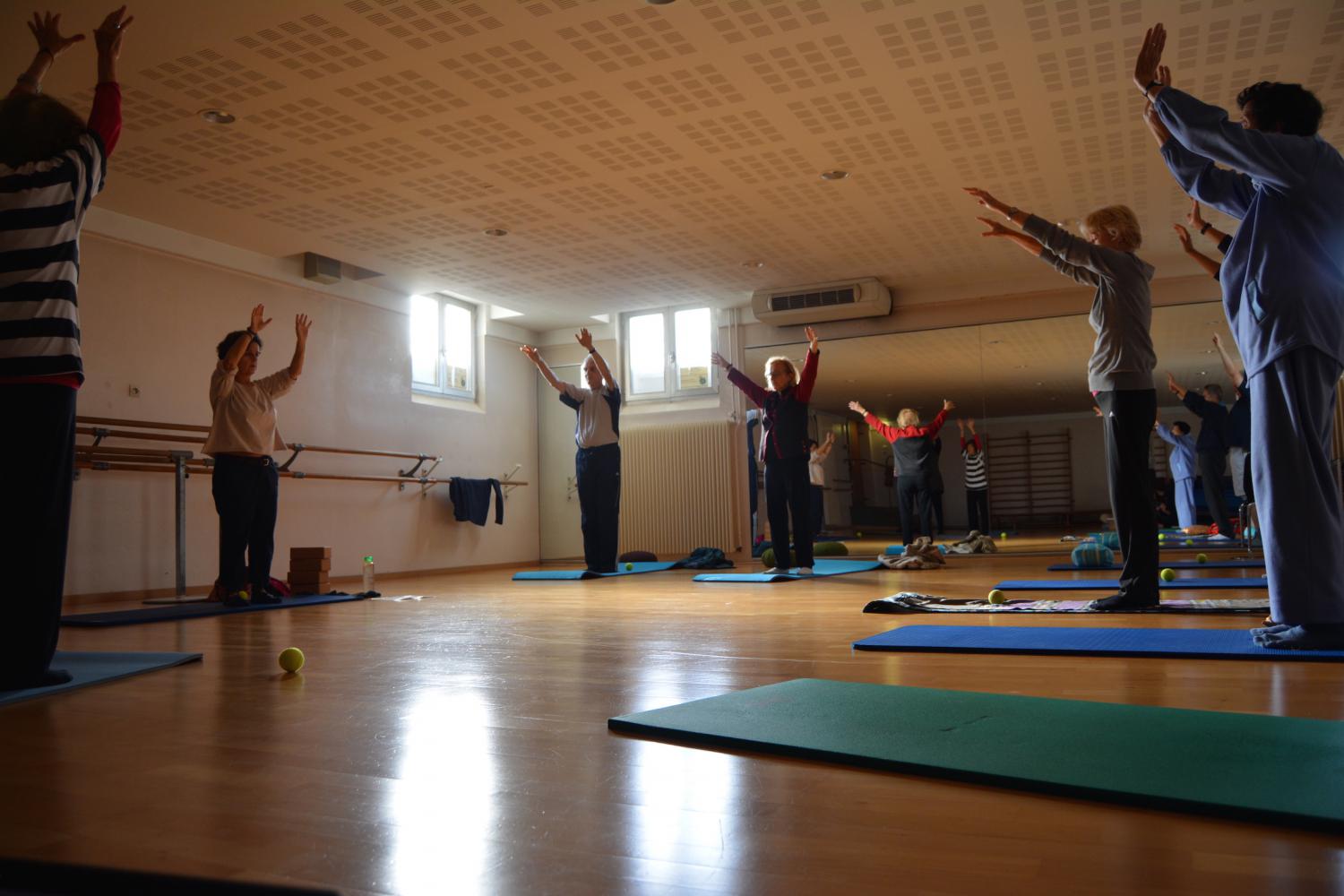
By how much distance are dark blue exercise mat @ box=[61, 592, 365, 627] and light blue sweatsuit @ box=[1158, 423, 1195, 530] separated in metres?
6.31

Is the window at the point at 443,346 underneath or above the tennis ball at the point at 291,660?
above

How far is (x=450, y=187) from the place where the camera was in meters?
6.05

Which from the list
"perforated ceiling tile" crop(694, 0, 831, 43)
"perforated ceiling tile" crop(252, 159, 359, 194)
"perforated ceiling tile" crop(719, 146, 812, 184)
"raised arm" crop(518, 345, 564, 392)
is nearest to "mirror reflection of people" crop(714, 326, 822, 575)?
"perforated ceiling tile" crop(719, 146, 812, 184)

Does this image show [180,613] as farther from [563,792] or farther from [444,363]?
[444,363]

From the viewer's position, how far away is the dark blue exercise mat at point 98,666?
2.16 metres

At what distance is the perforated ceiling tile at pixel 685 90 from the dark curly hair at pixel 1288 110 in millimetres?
2744

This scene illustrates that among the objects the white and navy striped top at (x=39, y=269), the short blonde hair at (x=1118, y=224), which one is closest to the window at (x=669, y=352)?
the short blonde hair at (x=1118, y=224)

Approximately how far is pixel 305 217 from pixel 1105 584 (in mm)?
5404

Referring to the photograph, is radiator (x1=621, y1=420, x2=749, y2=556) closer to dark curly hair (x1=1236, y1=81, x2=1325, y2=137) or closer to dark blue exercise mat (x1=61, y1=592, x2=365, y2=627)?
dark blue exercise mat (x1=61, y1=592, x2=365, y2=627)

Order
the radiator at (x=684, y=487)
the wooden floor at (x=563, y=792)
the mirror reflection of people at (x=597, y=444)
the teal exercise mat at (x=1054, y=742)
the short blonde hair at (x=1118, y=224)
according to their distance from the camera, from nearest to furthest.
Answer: the wooden floor at (x=563, y=792), the teal exercise mat at (x=1054, y=742), the short blonde hair at (x=1118, y=224), the mirror reflection of people at (x=597, y=444), the radiator at (x=684, y=487)

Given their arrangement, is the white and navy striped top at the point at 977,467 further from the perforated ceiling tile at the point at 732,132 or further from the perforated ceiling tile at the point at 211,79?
the perforated ceiling tile at the point at 211,79

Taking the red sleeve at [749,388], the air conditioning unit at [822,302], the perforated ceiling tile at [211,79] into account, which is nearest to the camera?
the perforated ceiling tile at [211,79]

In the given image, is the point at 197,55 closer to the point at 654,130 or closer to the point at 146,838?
the point at 654,130

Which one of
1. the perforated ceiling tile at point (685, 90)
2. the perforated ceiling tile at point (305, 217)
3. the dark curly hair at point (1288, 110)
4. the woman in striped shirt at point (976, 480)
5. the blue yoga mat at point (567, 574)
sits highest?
the perforated ceiling tile at point (685, 90)
